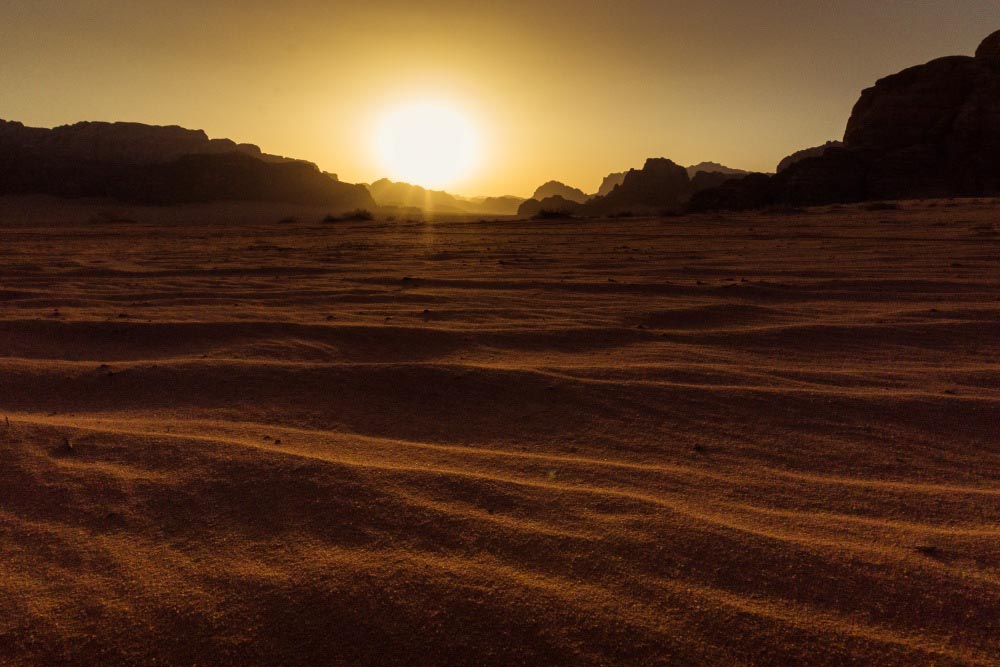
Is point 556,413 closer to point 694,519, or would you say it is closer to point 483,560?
point 694,519

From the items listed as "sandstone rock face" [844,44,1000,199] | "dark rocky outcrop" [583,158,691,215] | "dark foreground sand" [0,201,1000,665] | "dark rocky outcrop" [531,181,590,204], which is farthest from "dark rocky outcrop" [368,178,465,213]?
"dark foreground sand" [0,201,1000,665]

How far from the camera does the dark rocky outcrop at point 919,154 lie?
25812 mm

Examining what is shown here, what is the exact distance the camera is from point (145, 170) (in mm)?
37438

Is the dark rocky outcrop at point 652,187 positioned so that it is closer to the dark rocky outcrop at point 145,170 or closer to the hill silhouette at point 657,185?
the hill silhouette at point 657,185

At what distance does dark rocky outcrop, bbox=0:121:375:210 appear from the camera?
3562cm

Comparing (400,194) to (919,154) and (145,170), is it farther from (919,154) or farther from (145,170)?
(919,154)

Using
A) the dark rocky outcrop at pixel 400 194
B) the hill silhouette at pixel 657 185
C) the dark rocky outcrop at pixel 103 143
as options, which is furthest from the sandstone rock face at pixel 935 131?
the dark rocky outcrop at pixel 400 194

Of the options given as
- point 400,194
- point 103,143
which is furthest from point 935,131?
point 400,194

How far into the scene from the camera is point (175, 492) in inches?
54.5

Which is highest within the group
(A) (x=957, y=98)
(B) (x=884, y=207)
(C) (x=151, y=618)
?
(A) (x=957, y=98)

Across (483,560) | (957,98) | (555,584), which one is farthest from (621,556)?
(957,98)

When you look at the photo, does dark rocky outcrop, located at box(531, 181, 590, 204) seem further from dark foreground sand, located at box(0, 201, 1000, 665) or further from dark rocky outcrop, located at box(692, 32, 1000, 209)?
dark foreground sand, located at box(0, 201, 1000, 665)

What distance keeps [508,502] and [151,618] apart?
2.34ft

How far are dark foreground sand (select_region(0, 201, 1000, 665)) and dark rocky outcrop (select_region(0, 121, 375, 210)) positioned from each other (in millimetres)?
39565
